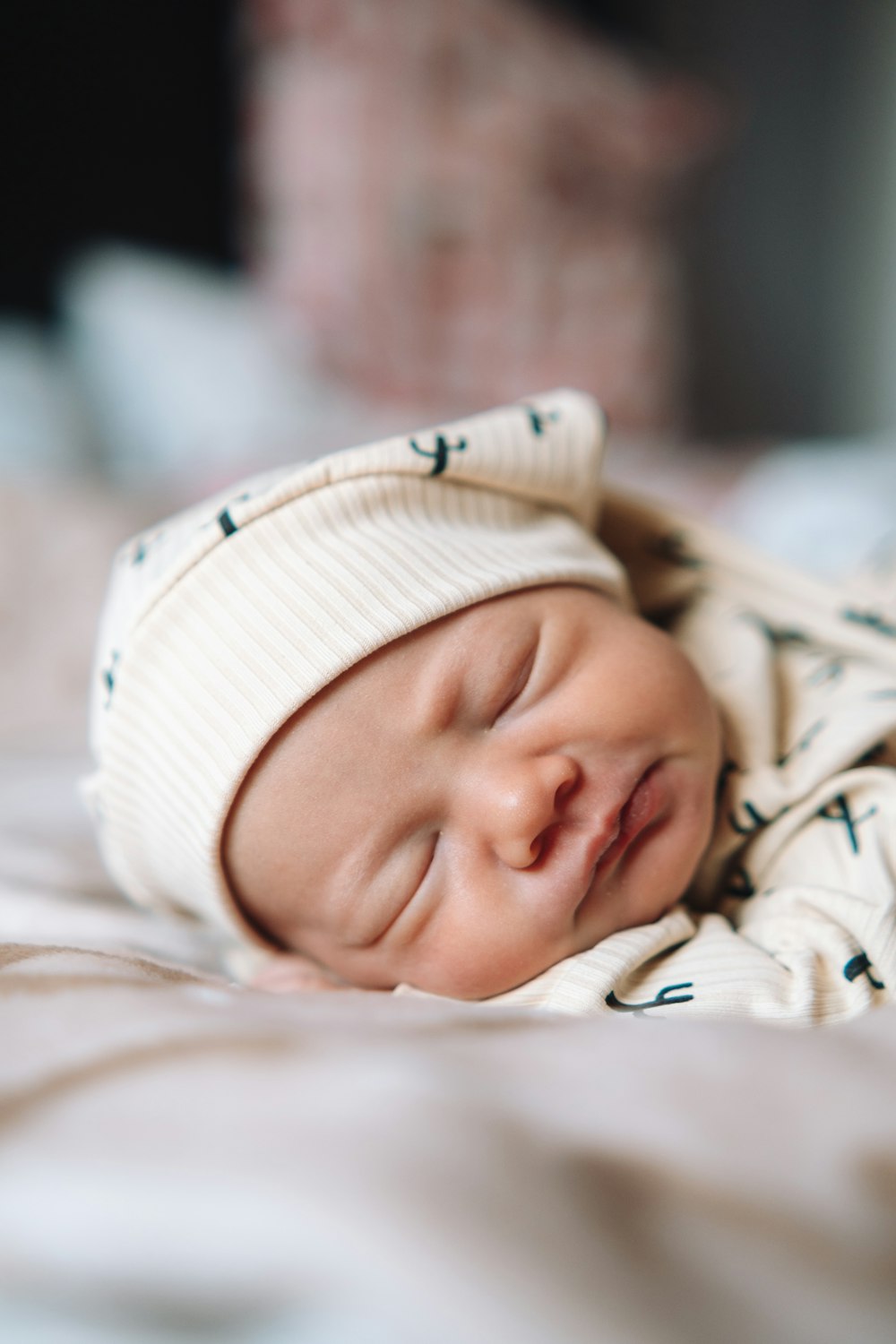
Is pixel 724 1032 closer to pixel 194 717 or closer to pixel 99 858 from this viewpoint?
pixel 194 717

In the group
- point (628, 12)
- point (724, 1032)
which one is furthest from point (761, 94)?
point (724, 1032)

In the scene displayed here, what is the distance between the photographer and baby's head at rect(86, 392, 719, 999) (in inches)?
26.8

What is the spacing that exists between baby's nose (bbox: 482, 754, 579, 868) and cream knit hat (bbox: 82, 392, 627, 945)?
Result: 0.41 feet

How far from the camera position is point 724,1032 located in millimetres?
384

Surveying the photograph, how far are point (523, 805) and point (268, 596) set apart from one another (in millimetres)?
237

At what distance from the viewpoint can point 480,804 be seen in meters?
0.67

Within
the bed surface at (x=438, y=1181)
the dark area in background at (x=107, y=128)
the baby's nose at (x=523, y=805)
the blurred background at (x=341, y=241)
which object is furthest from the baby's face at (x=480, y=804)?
the dark area in background at (x=107, y=128)

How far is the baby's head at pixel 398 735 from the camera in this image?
0.68 m

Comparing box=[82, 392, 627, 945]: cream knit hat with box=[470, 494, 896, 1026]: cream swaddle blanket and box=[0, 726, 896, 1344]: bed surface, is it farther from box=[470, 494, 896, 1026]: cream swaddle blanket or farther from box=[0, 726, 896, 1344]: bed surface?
box=[0, 726, 896, 1344]: bed surface

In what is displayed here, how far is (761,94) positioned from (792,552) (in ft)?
8.01

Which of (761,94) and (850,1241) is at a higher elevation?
(761,94)

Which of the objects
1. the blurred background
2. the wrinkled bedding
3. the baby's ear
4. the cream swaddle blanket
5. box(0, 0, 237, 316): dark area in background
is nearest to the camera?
the wrinkled bedding

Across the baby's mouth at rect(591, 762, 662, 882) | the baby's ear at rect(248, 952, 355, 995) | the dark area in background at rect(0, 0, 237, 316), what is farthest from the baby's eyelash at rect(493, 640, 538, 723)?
the dark area in background at rect(0, 0, 237, 316)

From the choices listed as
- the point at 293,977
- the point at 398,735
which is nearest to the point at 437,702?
the point at 398,735
